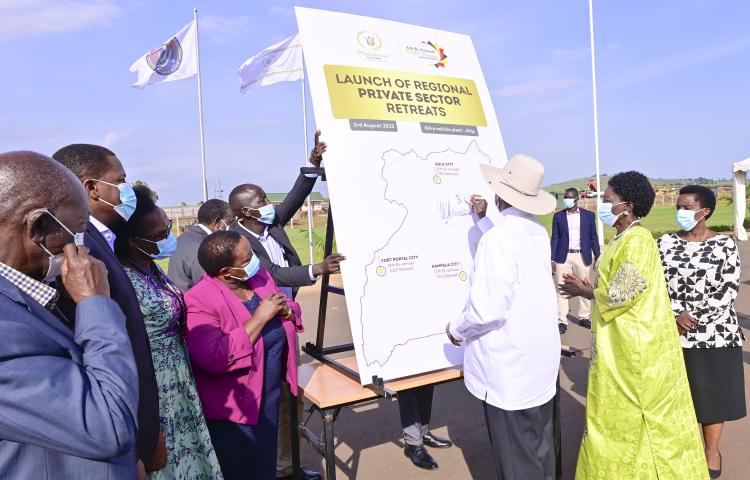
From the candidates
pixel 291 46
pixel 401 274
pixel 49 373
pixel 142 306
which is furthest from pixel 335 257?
pixel 291 46

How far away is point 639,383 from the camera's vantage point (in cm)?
270

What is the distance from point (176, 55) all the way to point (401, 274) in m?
11.1

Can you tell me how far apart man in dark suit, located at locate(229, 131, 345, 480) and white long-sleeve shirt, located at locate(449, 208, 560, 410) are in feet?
3.74

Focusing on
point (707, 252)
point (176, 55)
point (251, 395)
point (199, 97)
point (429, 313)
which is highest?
point (176, 55)

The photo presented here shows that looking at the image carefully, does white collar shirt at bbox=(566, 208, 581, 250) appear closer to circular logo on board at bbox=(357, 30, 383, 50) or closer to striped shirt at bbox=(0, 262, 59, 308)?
circular logo on board at bbox=(357, 30, 383, 50)

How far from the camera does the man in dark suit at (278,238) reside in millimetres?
3373

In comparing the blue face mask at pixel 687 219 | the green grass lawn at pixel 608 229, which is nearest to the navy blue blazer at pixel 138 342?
the blue face mask at pixel 687 219

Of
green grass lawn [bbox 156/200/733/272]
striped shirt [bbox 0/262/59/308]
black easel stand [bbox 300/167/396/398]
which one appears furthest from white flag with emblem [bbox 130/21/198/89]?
striped shirt [bbox 0/262/59/308]

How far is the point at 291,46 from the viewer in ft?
36.9

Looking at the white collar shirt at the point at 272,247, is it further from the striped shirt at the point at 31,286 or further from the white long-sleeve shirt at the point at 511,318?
the striped shirt at the point at 31,286

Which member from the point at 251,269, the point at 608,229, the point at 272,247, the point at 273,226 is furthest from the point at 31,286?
the point at 608,229

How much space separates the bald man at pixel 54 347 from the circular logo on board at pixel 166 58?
11.8 meters

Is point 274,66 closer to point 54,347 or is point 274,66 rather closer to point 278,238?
point 278,238

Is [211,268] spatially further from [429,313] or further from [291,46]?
[291,46]
